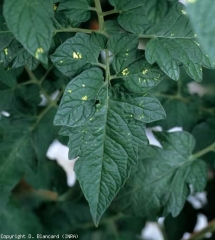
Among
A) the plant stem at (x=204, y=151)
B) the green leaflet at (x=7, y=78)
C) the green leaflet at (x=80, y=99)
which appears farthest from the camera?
the plant stem at (x=204, y=151)

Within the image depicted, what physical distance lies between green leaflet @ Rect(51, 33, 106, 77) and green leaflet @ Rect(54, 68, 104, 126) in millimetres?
13

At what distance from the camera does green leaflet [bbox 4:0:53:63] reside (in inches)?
18.0

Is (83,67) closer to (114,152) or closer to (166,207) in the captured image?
(114,152)

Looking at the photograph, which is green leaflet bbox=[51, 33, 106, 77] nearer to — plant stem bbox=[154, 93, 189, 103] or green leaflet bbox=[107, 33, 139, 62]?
green leaflet bbox=[107, 33, 139, 62]

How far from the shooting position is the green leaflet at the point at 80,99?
53cm

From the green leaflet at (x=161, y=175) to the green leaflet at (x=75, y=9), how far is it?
0.25 metres

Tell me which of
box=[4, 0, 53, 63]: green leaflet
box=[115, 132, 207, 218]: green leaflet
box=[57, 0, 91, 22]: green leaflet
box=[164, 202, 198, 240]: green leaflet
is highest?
box=[4, 0, 53, 63]: green leaflet

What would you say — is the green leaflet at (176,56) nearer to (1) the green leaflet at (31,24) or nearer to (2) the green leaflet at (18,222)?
(1) the green leaflet at (31,24)

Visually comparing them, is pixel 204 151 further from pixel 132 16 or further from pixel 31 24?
pixel 31 24

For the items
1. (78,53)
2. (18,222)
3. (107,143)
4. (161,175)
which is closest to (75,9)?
(78,53)

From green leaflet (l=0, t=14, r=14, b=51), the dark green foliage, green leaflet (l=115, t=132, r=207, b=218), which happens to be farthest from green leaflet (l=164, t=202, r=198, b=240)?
green leaflet (l=0, t=14, r=14, b=51)

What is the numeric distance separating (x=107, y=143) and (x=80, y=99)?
6 centimetres

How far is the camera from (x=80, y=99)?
0.55m

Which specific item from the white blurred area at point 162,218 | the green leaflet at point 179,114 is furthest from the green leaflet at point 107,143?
the white blurred area at point 162,218
